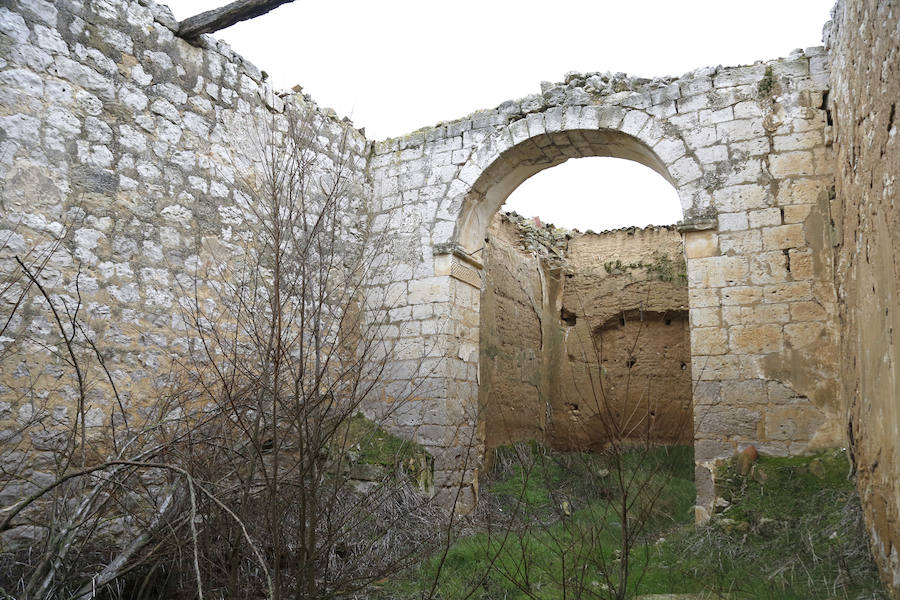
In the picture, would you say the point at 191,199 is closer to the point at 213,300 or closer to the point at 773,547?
the point at 213,300

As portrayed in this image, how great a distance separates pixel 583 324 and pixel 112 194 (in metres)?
6.95

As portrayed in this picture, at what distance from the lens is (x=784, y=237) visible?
477 cm

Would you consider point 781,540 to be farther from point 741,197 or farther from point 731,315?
point 741,197

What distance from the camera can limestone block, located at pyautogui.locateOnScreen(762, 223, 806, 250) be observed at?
473 cm

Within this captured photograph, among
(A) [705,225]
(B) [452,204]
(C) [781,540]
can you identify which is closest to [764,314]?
(A) [705,225]

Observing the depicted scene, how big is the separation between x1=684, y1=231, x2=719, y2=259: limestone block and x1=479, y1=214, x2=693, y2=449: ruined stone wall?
3246mm

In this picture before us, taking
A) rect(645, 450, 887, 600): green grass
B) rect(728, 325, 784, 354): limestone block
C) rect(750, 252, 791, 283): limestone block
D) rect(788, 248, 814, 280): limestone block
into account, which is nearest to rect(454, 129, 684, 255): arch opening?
rect(750, 252, 791, 283): limestone block

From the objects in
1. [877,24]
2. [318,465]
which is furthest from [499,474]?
[877,24]

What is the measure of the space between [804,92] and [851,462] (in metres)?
2.87

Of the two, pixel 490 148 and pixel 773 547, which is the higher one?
pixel 490 148

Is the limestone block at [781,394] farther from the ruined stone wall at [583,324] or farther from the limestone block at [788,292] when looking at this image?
the ruined stone wall at [583,324]

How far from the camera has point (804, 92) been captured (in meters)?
4.94

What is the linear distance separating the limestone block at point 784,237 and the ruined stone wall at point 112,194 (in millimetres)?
4182

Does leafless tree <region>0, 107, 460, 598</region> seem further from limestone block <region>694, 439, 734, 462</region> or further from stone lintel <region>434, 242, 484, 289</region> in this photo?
limestone block <region>694, 439, 734, 462</region>
